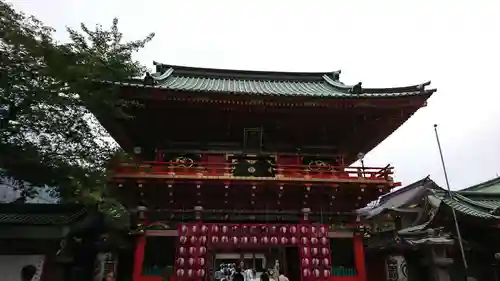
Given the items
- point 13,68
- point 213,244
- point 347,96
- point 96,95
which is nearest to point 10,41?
point 13,68

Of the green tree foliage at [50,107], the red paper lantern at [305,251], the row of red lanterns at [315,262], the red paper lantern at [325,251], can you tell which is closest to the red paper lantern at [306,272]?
the row of red lanterns at [315,262]

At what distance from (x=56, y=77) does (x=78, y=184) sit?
2.60m

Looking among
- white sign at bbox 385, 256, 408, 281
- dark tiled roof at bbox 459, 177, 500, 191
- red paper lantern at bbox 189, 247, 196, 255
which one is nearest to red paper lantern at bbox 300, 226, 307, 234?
white sign at bbox 385, 256, 408, 281

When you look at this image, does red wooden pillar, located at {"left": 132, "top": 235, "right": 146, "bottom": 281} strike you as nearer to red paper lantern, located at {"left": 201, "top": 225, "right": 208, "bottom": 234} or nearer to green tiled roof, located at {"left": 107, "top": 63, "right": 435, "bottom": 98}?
red paper lantern, located at {"left": 201, "top": 225, "right": 208, "bottom": 234}

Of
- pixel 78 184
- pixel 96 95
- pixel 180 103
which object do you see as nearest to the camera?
pixel 78 184

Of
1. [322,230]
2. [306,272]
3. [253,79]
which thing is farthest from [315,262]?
[253,79]

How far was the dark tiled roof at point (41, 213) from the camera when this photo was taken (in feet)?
31.2

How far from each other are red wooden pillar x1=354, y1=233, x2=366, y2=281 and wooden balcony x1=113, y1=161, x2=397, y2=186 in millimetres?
1974

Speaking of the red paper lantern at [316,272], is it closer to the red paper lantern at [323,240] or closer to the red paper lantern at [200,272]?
the red paper lantern at [323,240]

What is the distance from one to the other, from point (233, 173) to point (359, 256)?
15.9 ft

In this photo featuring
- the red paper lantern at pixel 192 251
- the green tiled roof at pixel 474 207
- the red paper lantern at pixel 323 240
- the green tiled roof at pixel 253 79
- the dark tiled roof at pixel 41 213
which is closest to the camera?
the dark tiled roof at pixel 41 213

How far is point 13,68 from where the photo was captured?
8352mm

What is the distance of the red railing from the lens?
34.6 feet

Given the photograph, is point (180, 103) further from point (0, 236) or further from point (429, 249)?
point (429, 249)
